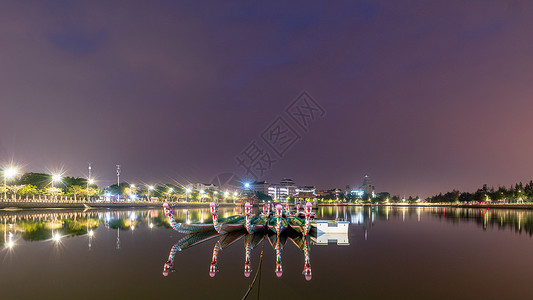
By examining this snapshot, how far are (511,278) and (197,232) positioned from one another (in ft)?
87.8

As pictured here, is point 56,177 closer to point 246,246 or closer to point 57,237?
point 57,237

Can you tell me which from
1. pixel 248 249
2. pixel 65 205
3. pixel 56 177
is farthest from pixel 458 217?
pixel 56 177

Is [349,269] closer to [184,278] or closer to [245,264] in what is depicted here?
[245,264]

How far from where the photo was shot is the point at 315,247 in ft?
78.4

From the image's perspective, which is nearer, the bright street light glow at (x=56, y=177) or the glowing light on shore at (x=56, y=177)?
the bright street light glow at (x=56, y=177)

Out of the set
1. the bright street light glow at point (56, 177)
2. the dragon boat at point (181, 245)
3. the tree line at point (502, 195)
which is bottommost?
the tree line at point (502, 195)

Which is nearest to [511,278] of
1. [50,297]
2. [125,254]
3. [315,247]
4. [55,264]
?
[315,247]

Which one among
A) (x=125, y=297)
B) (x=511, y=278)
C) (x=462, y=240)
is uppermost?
(x=125, y=297)

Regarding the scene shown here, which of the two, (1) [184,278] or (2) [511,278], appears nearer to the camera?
(1) [184,278]

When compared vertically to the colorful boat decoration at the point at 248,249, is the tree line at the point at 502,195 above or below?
below

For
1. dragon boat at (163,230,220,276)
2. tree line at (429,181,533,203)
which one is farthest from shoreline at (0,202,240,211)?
tree line at (429,181,533,203)

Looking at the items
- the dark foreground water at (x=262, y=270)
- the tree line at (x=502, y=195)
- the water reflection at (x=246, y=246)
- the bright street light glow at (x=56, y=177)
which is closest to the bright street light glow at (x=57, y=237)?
the dark foreground water at (x=262, y=270)

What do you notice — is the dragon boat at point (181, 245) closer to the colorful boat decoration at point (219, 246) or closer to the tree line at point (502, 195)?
the colorful boat decoration at point (219, 246)

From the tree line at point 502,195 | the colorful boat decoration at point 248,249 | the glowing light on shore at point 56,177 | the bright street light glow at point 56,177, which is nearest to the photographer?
the colorful boat decoration at point 248,249
